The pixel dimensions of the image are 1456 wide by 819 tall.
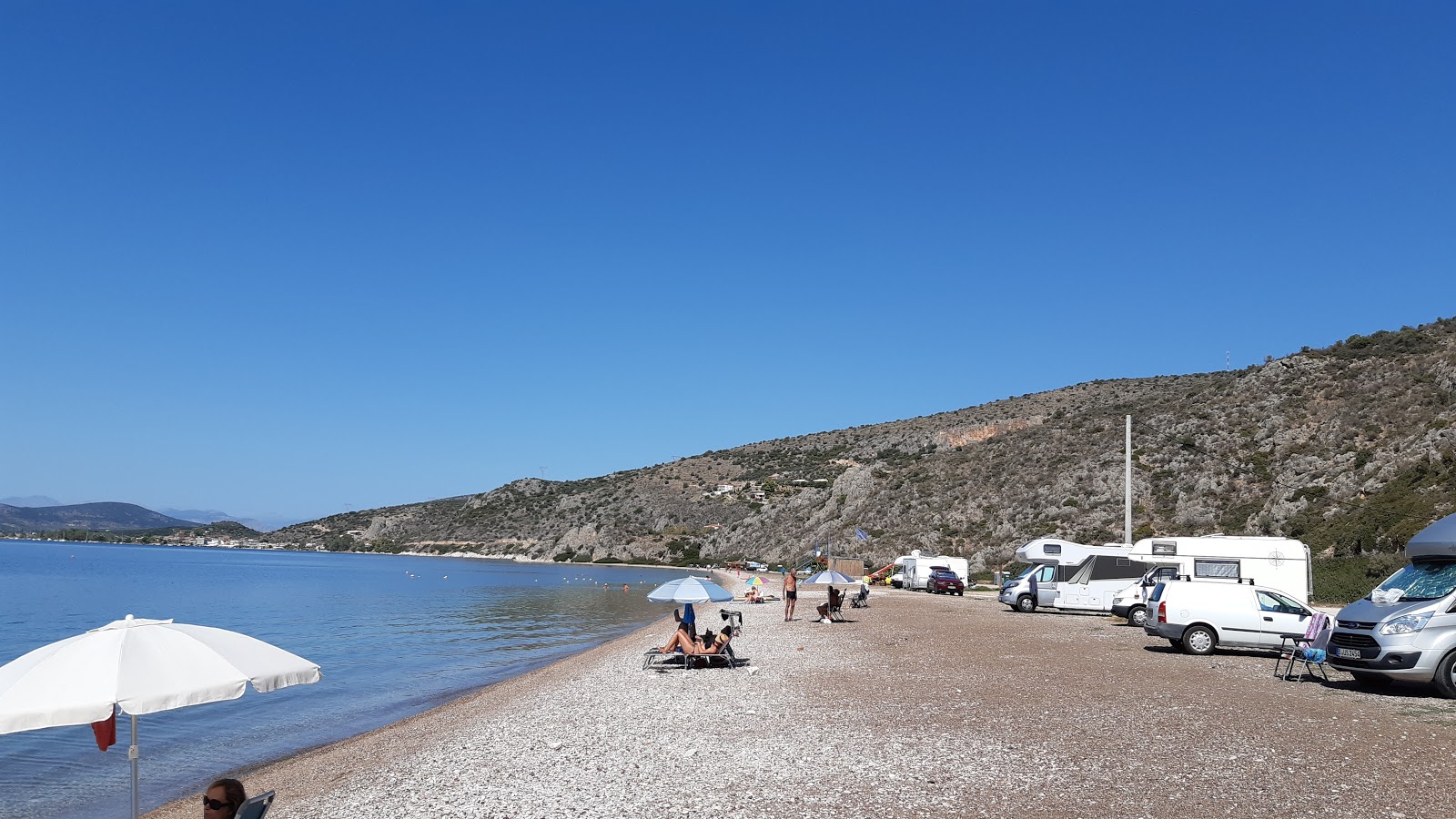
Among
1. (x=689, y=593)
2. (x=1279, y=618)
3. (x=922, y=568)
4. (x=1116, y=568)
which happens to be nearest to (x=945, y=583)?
(x=922, y=568)

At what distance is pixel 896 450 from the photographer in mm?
111938

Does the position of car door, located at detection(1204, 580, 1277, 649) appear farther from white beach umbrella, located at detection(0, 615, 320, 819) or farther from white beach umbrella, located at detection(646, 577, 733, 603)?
white beach umbrella, located at detection(0, 615, 320, 819)

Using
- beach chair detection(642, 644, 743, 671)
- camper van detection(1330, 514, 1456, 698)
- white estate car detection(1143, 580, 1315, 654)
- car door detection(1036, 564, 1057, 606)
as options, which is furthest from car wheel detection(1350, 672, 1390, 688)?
car door detection(1036, 564, 1057, 606)

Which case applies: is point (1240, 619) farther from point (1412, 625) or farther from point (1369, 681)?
point (1412, 625)

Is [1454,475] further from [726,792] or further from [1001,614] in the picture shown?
[726,792]

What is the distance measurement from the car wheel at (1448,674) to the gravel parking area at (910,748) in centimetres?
35

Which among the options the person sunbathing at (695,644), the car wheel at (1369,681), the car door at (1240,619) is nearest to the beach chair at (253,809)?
the person sunbathing at (695,644)

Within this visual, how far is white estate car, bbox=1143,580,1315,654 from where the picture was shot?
18.9m

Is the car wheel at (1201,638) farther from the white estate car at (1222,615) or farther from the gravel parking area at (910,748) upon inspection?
the gravel parking area at (910,748)

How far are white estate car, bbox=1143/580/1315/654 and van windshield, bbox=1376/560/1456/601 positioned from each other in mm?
4934

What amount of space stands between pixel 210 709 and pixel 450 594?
1672 inches

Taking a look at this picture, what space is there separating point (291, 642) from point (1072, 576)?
2501 cm

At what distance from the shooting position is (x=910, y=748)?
401 inches

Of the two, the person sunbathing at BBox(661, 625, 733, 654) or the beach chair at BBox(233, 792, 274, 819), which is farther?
the person sunbathing at BBox(661, 625, 733, 654)
